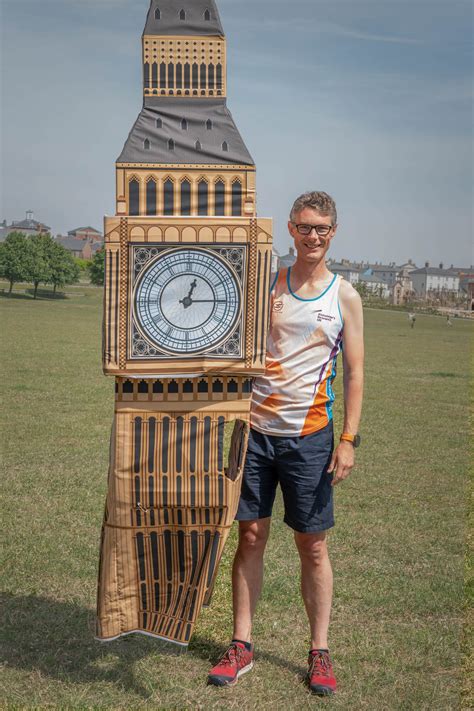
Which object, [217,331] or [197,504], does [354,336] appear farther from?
[197,504]

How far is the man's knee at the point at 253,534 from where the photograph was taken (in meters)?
4.41

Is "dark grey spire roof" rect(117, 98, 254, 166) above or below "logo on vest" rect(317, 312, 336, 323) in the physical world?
above

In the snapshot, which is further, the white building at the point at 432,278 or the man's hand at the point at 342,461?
the white building at the point at 432,278

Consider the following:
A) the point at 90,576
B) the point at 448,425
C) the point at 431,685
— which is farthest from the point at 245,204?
the point at 448,425

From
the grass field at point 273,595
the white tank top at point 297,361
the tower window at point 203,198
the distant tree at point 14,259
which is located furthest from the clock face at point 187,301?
the distant tree at point 14,259

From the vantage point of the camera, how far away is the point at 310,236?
4180 mm

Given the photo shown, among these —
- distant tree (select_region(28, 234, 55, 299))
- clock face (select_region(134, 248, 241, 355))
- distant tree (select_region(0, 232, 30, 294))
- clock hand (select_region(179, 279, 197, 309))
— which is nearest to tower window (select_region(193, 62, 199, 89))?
clock face (select_region(134, 248, 241, 355))

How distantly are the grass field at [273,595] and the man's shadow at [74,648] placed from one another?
0.01m

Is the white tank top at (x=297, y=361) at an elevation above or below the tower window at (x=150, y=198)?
below

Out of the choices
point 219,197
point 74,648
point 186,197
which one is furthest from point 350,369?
point 74,648

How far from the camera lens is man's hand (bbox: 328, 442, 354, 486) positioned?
438 cm

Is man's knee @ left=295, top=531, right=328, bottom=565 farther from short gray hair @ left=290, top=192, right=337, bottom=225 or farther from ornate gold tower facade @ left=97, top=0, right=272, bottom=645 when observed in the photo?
short gray hair @ left=290, top=192, right=337, bottom=225

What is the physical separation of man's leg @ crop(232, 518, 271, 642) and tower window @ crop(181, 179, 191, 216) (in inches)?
63.3

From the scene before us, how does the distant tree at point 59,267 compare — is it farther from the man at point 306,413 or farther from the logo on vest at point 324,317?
the logo on vest at point 324,317
